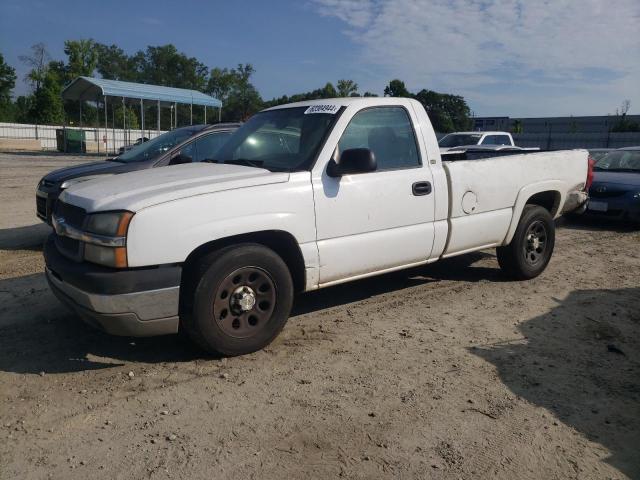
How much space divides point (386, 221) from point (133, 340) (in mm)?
2314

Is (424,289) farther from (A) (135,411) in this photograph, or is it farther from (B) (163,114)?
(B) (163,114)

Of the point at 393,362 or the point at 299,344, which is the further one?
the point at 299,344

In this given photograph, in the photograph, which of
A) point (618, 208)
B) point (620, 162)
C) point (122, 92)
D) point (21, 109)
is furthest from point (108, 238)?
point (21, 109)

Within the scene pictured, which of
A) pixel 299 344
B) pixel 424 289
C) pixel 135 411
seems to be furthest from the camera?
pixel 424 289

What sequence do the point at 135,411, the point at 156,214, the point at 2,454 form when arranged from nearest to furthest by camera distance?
the point at 2,454
the point at 135,411
the point at 156,214

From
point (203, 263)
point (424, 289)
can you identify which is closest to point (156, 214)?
point (203, 263)

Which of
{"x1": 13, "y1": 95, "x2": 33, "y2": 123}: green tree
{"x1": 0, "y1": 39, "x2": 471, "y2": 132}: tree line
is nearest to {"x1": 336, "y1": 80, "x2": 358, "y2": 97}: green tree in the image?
{"x1": 0, "y1": 39, "x2": 471, "y2": 132}: tree line

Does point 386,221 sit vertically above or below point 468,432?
above

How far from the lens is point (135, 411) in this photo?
10.9ft

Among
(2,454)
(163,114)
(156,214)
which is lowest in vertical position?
(2,454)

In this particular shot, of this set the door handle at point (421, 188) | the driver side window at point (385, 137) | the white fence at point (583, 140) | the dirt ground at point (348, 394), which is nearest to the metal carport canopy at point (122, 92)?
the white fence at point (583, 140)

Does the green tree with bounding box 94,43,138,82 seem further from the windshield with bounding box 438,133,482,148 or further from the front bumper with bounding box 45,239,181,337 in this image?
the front bumper with bounding box 45,239,181,337

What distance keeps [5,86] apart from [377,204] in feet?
213

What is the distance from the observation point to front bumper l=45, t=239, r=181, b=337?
11.4 ft
